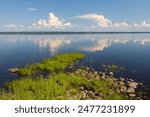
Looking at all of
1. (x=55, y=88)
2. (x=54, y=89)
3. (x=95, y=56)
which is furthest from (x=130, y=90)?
(x=95, y=56)

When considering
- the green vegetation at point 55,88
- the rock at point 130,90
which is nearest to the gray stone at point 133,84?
the rock at point 130,90

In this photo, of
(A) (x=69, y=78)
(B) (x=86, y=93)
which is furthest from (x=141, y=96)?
(A) (x=69, y=78)

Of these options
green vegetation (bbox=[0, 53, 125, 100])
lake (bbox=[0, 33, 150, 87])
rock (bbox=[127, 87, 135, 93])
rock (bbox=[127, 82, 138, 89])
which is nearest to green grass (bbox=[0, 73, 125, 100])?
green vegetation (bbox=[0, 53, 125, 100])

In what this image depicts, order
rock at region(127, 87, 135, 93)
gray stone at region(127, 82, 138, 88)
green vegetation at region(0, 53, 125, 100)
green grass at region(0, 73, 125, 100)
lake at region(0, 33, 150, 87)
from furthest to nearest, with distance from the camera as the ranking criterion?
1. lake at region(0, 33, 150, 87)
2. gray stone at region(127, 82, 138, 88)
3. rock at region(127, 87, 135, 93)
4. green vegetation at region(0, 53, 125, 100)
5. green grass at region(0, 73, 125, 100)

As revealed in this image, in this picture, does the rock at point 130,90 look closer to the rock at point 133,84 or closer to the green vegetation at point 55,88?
the rock at point 133,84

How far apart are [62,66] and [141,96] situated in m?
14.2

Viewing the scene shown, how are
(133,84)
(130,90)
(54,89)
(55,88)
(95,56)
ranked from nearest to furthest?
(54,89) < (55,88) < (130,90) < (133,84) < (95,56)

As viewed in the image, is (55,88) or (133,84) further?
(133,84)

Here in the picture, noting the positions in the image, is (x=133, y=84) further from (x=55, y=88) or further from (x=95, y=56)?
(x=95, y=56)

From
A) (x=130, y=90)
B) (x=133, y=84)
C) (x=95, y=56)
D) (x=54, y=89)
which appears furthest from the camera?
(x=95, y=56)

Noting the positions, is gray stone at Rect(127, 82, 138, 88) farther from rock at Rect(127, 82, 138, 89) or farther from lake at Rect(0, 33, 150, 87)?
lake at Rect(0, 33, 150, 87)

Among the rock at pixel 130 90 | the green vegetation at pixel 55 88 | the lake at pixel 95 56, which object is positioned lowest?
the lake at pixel 95 56

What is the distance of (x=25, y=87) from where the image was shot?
64.8 feet

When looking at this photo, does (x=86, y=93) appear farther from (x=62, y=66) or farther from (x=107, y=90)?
(x=62, y=66)
